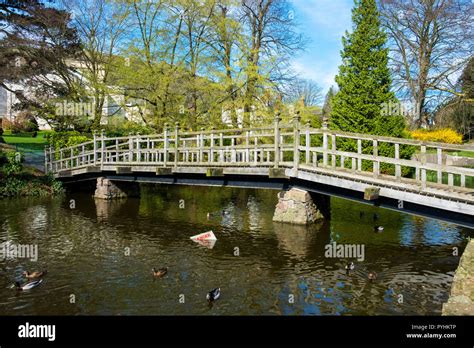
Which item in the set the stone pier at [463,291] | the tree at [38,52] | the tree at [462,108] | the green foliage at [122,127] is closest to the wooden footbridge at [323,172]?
the stone pier at [463,291]

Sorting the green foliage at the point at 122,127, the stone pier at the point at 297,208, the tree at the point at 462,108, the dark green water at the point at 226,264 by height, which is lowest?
the dark green water at the point at 226,264

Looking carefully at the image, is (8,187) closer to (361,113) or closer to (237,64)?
(237,64)

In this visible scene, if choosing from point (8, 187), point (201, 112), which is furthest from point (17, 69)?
point (201, 112)

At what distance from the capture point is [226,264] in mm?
10500

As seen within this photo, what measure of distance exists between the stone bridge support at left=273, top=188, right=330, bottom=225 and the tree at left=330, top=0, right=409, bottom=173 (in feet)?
30.9

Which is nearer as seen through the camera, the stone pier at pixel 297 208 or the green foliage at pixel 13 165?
the stone pier at pixel 297 208

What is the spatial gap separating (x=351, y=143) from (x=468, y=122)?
66.4ft

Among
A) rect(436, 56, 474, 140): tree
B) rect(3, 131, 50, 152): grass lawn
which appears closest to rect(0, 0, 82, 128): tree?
rect(3, 131, 50, 152): grass lawn

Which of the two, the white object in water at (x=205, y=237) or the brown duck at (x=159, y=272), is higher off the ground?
the white object in water at (x=205, y=237)

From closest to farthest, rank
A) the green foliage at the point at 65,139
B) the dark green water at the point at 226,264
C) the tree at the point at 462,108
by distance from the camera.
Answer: the dark green water at the point at 226,264
the green foliage at the point at 65,139
the tree at the point at 462,108

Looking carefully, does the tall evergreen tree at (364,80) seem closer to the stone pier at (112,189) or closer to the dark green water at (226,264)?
the dark green water at (226,264)

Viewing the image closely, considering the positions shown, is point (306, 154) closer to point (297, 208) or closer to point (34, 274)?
point (297, 208)

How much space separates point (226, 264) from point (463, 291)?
5332mm

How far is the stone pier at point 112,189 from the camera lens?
71.5 feet
